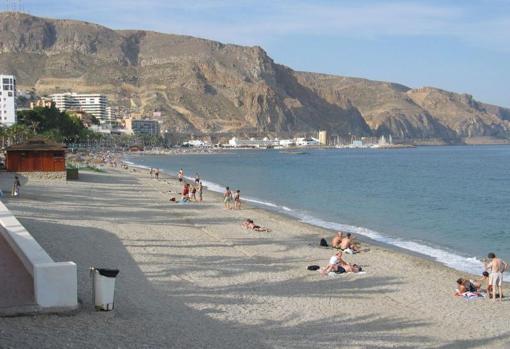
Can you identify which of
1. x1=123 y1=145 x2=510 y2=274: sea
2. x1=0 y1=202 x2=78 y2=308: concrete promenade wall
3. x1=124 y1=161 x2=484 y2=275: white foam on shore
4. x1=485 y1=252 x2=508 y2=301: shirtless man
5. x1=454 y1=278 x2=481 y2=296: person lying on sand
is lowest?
x1=123 y1=145 x2=510 y2=274: sea

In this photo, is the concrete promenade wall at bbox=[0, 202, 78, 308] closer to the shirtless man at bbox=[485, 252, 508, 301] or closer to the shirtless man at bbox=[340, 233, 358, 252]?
the shirtless man at bbox=[485, 252, 508, 301]

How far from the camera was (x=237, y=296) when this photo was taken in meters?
12.2

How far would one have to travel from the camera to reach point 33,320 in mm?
8453

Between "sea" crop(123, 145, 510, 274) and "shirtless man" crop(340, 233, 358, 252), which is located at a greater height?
"shirtless man" crop(340, 233, 358, 252)

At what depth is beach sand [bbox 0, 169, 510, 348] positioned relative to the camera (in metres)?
8.90

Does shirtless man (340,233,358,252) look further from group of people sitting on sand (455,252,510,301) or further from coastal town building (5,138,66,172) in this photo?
coastal town building (5,138,66,172)

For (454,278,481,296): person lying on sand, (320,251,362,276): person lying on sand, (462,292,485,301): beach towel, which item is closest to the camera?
(462,292,485,301): beach towel

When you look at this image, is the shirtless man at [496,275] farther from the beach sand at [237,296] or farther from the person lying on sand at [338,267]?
the person lying on sand at [338,267]

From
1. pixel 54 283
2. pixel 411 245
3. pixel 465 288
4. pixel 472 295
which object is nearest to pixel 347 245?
pixel 411 245

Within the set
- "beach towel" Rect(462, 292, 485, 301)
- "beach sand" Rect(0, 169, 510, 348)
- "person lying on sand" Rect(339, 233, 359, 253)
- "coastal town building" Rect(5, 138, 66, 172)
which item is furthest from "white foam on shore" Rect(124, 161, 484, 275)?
"coastal town building" Rect(5, 138, 66, 172)

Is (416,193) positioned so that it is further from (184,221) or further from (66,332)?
(66,332)

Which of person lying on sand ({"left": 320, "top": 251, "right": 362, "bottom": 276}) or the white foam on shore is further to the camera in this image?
the white foam on shore

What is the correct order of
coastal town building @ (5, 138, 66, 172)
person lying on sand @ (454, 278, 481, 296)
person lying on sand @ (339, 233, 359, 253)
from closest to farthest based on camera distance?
1. person lying on sand @ (454, 278, 481, 296)
2. person lying on sand @ (339, 233, 359, 253)
3. coastal town building @ (5, 138, 66, 172)

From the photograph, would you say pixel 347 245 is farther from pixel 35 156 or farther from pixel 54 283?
pixel 35 156
